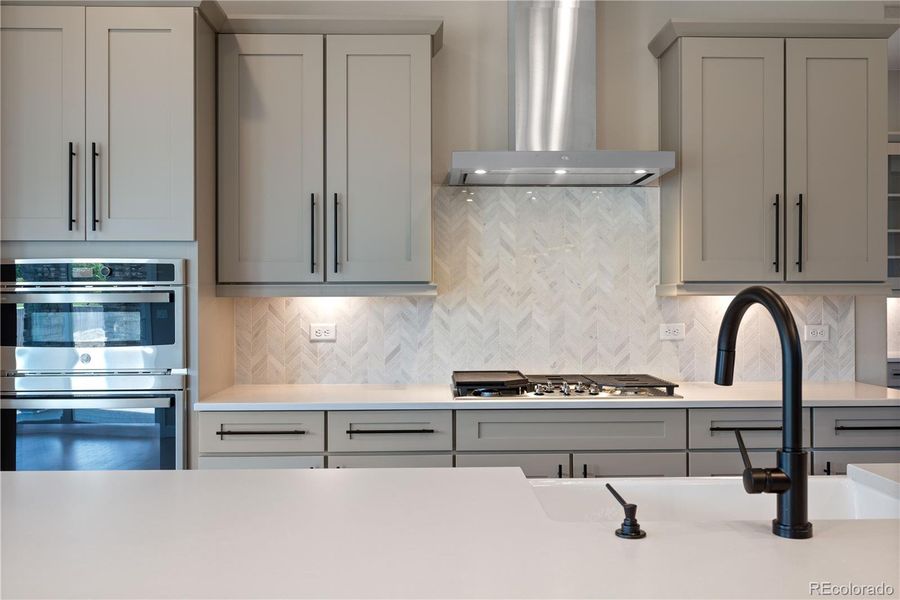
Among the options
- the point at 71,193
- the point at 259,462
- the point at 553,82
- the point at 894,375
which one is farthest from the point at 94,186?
the point at 894,375

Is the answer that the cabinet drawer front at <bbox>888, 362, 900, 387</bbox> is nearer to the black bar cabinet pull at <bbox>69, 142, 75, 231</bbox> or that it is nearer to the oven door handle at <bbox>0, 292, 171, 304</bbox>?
the oven door handle at <bbox>0, 292, 171, 304</bbox>

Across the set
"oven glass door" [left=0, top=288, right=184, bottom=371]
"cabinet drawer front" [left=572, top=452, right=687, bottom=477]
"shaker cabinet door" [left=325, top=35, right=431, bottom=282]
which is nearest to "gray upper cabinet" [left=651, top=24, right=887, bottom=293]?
"cabinet drawer front" [left=572, top=452, right=687, bottom=477]

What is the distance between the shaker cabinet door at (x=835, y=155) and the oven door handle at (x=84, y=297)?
276 centimetres

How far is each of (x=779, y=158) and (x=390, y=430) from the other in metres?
2.11

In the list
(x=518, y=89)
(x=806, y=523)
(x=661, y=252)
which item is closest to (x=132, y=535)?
(x=806, y=523)

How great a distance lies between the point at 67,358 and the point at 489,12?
2.47 meters

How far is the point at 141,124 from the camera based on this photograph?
2.75 m

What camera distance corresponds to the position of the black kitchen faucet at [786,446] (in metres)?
1.02

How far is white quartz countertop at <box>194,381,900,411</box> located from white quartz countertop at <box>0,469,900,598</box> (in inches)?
54.4

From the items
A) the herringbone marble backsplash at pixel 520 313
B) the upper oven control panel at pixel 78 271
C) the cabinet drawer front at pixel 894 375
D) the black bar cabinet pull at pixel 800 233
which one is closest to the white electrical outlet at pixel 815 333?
the herringbone marble backsplash at pixel 520 313

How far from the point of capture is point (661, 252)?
3.37 meters

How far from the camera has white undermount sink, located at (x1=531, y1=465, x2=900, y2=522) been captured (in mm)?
1371

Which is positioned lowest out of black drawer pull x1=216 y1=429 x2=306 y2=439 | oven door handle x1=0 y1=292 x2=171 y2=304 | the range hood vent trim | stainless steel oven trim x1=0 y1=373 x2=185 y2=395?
black drawer pull x1=216 y1=429 x2=306 y2=439

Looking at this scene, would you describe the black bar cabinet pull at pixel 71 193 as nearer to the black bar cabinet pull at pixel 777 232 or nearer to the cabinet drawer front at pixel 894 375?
the black bar cabinet pull at pixel 777 232
